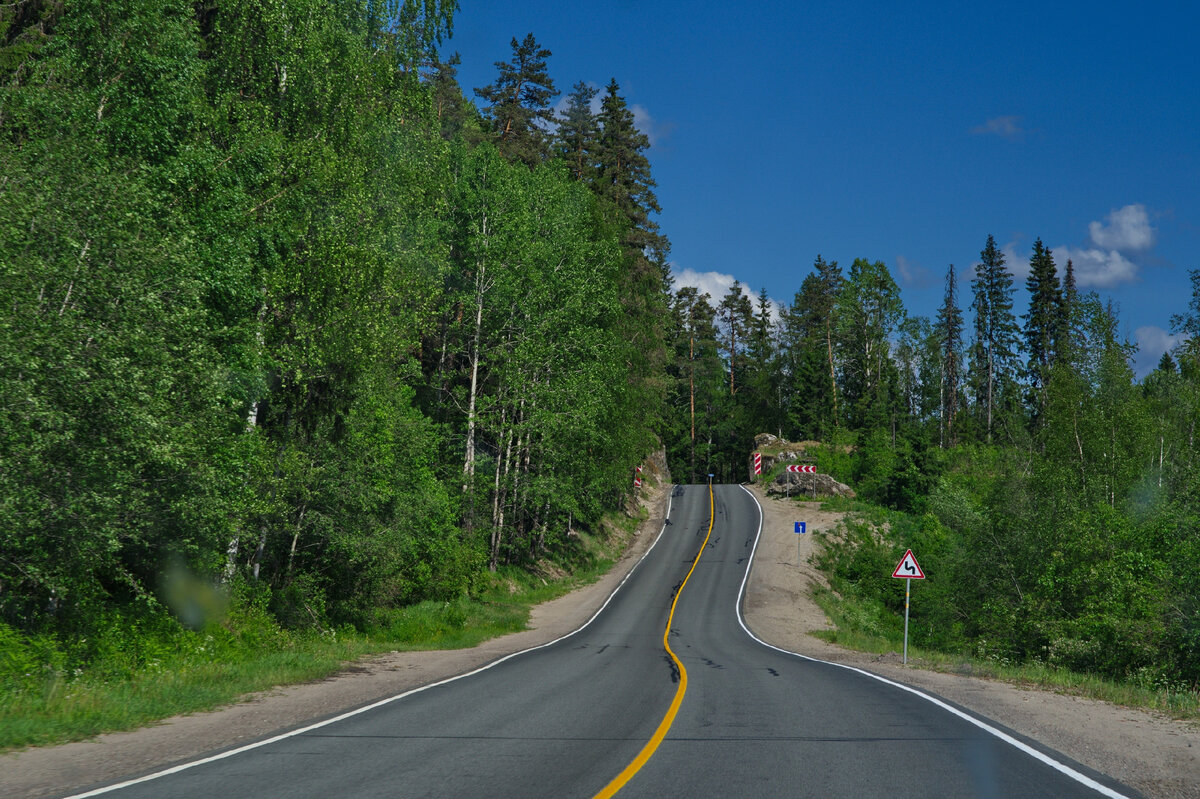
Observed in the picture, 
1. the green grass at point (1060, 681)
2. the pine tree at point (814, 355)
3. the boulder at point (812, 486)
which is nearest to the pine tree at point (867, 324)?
the pine tree at point (814, 355)

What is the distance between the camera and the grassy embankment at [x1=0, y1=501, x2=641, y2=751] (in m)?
Result: 9.63

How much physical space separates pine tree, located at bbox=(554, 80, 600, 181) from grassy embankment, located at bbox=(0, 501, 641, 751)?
38.4 m

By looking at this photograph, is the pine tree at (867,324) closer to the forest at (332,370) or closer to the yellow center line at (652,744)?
the forest at (332,370)

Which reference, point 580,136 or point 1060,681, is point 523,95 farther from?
point 1060,681

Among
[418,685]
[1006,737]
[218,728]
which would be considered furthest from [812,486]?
[218,728]

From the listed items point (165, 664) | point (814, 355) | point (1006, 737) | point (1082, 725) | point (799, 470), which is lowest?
point (165, 664)

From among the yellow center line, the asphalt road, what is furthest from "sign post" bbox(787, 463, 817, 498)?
the asphalt road

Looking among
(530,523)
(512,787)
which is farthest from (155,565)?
(530,523)

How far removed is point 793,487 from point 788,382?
3334 centimetres

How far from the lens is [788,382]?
9475 cm

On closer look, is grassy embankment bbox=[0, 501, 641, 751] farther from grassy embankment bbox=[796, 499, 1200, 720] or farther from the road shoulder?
grassy embankment bbox=[796, 499, 1200, 720]

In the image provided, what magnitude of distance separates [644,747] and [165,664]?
1020cm

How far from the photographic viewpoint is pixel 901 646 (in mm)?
31562

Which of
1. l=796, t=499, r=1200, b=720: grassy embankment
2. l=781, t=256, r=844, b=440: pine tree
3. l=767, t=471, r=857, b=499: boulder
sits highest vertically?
l=781, t=256, r=844, b=440: pine tree
